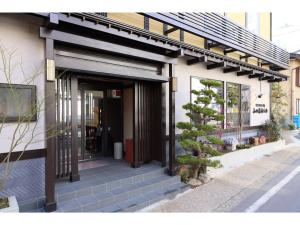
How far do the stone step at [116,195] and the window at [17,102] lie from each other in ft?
5.72

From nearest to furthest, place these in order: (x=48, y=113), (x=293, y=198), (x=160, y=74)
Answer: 1. (x=48, y=113)
2. (x=293, y=198)
3. (x=160, y=74)

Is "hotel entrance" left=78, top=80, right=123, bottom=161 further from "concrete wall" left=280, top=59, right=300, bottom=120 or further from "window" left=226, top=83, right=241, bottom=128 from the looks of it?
"concrete wall" left=280, top=59, right=300, bottom=120

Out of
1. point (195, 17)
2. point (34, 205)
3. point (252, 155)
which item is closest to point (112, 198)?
point (34, 205)

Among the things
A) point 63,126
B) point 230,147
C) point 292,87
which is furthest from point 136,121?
point 292,87

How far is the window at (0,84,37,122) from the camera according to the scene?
3.73 m

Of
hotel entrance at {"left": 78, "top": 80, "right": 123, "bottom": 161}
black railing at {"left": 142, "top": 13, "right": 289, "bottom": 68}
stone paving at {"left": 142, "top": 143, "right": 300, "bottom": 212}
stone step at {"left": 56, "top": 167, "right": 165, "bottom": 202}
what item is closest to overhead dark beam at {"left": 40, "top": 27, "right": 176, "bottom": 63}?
black railing at {"left": 142, "top": 13, "right": 289, "bottom": 68}

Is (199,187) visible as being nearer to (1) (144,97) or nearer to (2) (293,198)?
(2) (293,198)

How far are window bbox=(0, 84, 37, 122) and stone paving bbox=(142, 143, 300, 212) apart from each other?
9.71 feet

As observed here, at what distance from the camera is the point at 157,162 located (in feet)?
20.6

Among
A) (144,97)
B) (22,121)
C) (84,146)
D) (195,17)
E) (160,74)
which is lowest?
A: (84,146)

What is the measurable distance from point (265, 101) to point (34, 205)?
11.7 meters

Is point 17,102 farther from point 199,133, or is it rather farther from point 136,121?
point 199,133

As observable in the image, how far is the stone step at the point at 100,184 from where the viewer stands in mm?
4244

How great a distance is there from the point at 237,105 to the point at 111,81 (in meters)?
5.95
